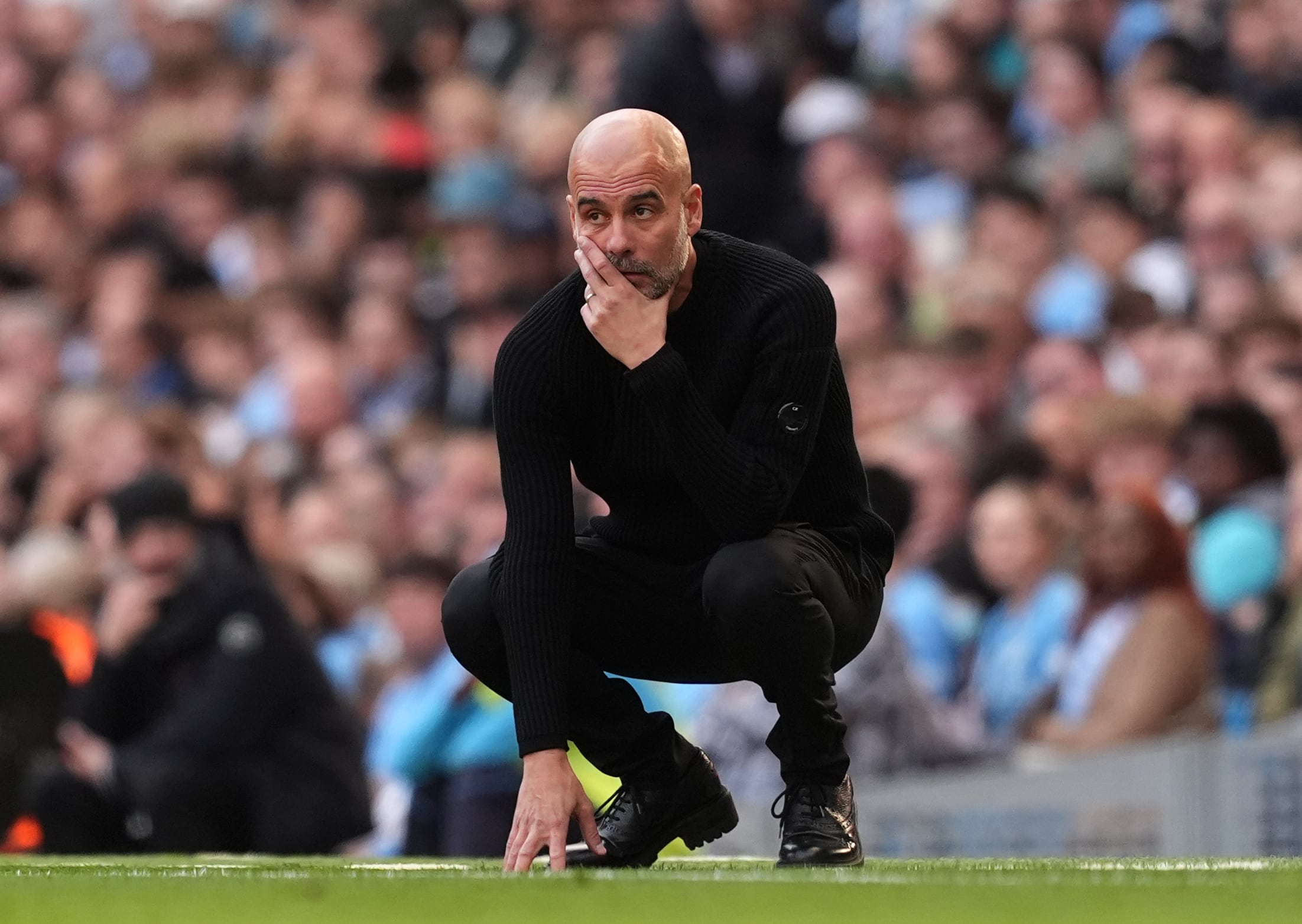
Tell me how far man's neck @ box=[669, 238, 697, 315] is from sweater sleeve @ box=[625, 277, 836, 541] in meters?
0.18

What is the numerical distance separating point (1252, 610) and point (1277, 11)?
3.40 m

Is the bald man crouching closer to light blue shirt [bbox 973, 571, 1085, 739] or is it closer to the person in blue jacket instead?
the person in blue jacket

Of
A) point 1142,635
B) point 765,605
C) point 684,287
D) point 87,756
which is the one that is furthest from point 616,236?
point 87,756

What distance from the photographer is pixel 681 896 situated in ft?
11.6

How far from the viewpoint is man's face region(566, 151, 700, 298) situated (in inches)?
166

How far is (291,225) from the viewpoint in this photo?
14062mm

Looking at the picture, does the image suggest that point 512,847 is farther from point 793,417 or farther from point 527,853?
point 793,417

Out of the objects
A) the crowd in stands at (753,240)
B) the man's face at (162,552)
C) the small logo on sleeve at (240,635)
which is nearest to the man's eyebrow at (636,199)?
the crowd in stands at (753,240)

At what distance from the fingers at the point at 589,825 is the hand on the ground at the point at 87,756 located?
3561mm

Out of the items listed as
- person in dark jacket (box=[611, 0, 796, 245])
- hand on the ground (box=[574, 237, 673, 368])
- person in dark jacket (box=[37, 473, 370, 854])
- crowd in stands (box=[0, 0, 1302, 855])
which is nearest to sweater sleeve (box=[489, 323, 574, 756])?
hand on the ground (box=[574, 237, 673, 368])

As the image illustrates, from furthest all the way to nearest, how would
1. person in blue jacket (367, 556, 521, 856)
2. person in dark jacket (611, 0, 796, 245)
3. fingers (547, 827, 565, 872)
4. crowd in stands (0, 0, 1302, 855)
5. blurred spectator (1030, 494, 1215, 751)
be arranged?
person in dark jacket (611, 0, 796, 245), crowd in stands (0, 0, 1302, 855), person in blue jacket (367, 556, 521, 856), blurred spectator (1030, 494, 1215, 751), fingers (547, 827, 565, 872)

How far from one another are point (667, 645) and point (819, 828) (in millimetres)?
513

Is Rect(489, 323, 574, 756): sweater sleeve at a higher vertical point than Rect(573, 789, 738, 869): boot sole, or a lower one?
higher

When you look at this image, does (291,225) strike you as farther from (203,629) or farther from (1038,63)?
(203,629)
